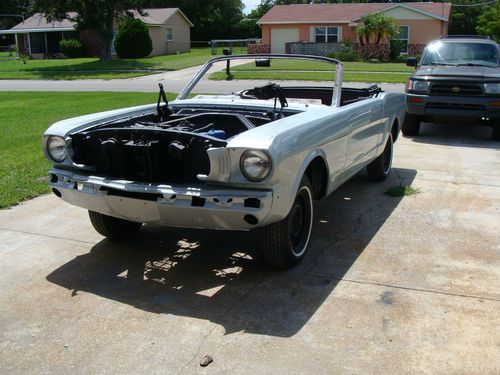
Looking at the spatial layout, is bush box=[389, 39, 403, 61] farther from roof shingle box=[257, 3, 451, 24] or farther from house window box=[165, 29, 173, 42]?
house window box=[165, 29, 173, 42]

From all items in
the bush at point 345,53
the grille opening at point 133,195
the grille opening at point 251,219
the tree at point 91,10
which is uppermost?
the tree at point 91,10

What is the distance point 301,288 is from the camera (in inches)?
156

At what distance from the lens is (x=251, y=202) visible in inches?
143

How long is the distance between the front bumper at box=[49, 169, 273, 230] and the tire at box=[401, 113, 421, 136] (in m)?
7.01

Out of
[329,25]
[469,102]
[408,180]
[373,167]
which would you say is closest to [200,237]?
[373,167]

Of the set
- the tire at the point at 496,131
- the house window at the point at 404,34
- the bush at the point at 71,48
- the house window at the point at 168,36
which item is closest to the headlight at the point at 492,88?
the tire at the point at 496,131

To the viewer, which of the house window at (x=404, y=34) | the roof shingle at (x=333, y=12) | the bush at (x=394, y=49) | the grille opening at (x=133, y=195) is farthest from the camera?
the roof shingle at (x=333, y=12)

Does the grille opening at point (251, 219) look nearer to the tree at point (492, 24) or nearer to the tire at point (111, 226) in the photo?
the tire at point (111, 226)

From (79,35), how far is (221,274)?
150ft

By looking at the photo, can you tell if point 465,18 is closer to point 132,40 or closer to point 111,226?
point 132,40

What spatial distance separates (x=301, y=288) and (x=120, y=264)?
143 centimetres

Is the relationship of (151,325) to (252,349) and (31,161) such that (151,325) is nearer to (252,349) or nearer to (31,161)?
(252,349)

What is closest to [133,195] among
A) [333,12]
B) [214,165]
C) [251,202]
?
[214,165]

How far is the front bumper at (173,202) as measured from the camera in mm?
3645
